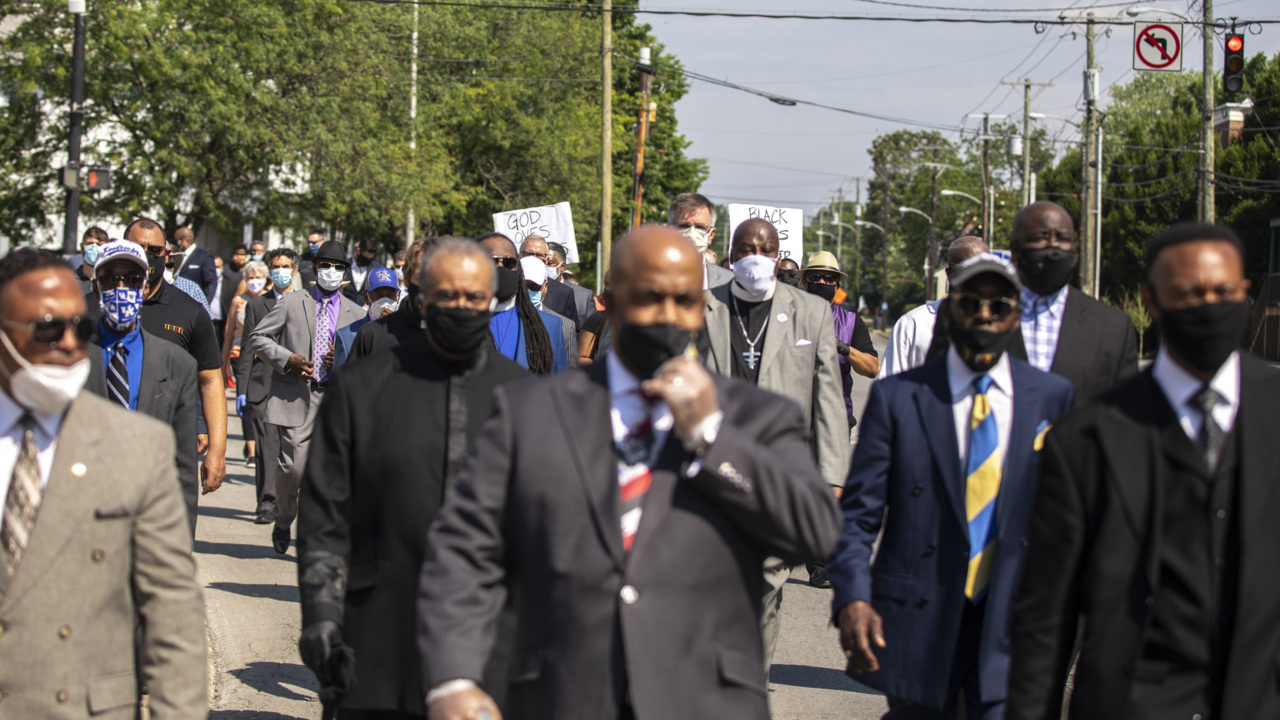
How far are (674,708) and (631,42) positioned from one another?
57.9m

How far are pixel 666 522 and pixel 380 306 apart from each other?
22.4 feet

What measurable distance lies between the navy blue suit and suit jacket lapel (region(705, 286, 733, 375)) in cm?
177

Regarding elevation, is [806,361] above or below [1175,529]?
above

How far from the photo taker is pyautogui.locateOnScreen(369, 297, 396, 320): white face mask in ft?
30.9

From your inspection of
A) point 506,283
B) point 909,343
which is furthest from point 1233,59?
point 506,283

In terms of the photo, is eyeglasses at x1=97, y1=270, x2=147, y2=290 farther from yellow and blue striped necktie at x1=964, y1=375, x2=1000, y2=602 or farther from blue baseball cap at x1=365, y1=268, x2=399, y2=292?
yellow and blue striped necktie at x1=964, y1=375, x2=1000, y2=602

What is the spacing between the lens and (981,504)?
4.02m

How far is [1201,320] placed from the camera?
10.9 feet

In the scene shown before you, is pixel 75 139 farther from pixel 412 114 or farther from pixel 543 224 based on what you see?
pixel 543 224

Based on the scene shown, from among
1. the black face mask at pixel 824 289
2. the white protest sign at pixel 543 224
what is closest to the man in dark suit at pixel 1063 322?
the black face mask at pixel 824 289

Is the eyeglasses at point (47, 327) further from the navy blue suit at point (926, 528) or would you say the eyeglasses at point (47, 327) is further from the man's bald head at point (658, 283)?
the navy blue suit at point (926, 528)

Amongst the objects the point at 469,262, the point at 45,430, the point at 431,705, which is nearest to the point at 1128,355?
the point at 469,262

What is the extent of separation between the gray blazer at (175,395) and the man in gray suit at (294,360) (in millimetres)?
3072

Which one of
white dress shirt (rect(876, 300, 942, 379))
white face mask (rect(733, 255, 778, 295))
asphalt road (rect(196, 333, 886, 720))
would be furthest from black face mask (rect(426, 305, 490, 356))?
asphalt road (rect(196, 333, 886, 720))
